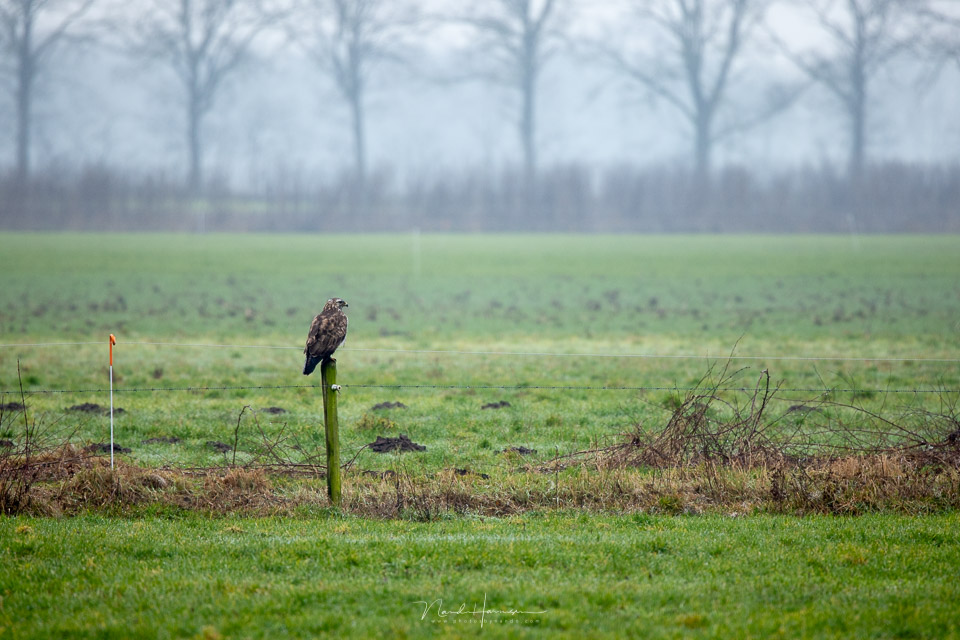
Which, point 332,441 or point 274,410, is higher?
point 332,441

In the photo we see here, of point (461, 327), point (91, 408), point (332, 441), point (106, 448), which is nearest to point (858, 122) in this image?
point (461, 327)

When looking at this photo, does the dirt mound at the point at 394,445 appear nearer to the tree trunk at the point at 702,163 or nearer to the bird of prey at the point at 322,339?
the bird of prey at the point at 322,339

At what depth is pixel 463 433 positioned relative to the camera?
12375 millimetres

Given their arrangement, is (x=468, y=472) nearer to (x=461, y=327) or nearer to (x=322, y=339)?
(x=322, y=339)

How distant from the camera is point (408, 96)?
5281 inches

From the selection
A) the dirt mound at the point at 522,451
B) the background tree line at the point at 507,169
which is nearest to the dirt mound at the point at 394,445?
the dirt mound at the point at 522,451

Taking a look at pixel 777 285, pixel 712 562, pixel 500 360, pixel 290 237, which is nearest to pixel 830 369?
pixel 500 360

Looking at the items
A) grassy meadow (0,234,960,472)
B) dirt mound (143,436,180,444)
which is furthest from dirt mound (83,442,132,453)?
dirt mound (143,436,180,444)

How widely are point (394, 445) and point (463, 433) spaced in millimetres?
1201

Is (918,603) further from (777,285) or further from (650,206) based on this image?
(650,206)

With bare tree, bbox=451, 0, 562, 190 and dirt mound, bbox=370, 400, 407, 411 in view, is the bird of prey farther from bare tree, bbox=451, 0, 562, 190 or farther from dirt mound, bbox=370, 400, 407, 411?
bare tree, bbox=451, 0, 562, 190

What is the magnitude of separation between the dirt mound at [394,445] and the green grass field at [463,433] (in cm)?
20

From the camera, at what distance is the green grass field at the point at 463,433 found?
6352mm

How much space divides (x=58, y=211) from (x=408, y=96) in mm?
82371
